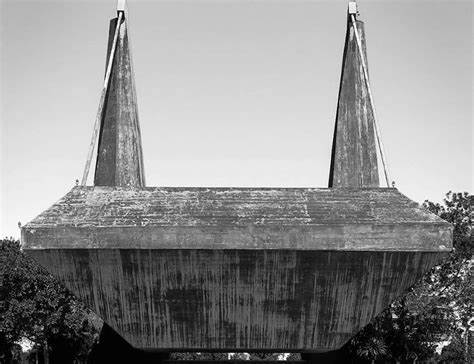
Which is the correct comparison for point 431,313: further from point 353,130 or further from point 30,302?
point 30,302

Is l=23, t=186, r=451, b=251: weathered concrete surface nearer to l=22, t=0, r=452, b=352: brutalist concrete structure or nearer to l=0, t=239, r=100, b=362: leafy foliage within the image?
l=22, t=0, r=452, b=352: brutalist concrete structure

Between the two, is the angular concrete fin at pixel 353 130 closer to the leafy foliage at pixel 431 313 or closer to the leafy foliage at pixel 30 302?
the leafy foliage at pixel 431 313

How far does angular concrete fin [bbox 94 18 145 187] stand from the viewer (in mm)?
21766

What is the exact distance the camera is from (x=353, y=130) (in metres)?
22.6

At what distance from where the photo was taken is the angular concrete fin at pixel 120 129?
2177 centimetres

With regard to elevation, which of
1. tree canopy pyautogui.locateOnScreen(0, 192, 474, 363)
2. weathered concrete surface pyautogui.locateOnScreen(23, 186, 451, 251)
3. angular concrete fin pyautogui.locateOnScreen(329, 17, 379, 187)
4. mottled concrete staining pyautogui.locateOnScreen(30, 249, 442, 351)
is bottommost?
tree canopy pyautogui.locateOnScreen(0, 192, 474, 363)

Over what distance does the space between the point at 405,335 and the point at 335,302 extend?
1787cm

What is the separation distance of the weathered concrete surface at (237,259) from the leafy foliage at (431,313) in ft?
52.2

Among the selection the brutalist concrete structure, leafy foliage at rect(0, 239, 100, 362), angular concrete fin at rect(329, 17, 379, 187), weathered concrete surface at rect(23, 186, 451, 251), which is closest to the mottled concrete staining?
the brutalist concrete structure

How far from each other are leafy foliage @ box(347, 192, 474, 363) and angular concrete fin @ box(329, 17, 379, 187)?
12228mm

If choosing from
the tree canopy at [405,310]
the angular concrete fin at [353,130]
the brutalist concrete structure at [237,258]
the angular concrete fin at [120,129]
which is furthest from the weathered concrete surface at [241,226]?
the tree canopy at [405,310]

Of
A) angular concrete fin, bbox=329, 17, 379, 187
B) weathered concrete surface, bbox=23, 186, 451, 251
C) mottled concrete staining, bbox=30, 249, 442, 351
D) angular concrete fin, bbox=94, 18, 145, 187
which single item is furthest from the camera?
angular concrete fin, bbox=329, 17, 379, 187

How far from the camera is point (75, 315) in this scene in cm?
3797

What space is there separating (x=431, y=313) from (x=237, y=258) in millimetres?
19484
